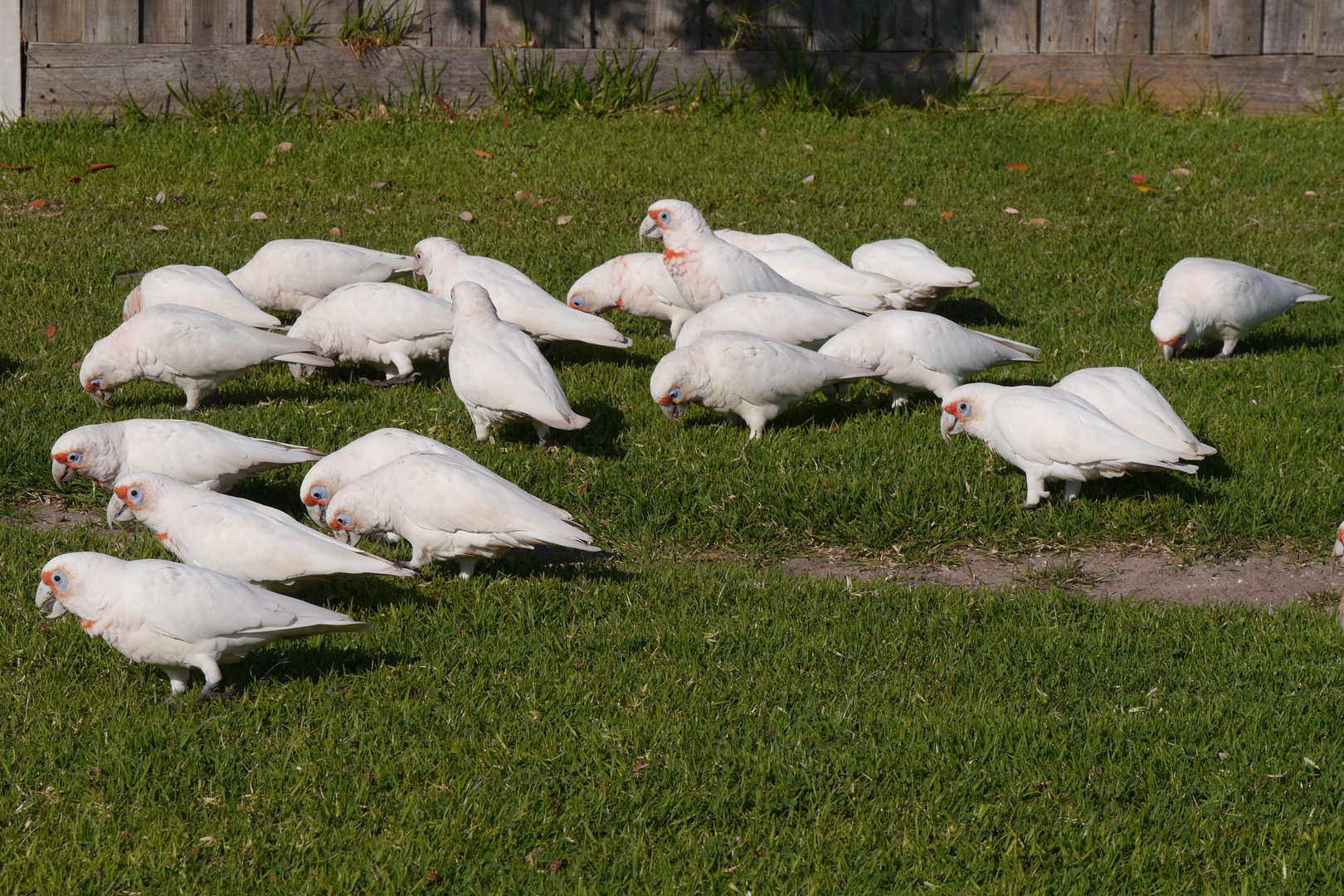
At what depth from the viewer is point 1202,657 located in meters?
4.23

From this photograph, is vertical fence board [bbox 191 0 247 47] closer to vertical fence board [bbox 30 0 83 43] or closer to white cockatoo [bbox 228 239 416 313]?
vertical fence board [bbox 30 0 83 43]

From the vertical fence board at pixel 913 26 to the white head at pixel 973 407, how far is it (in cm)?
734

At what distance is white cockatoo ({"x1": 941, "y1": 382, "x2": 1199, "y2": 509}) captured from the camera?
5.03 m

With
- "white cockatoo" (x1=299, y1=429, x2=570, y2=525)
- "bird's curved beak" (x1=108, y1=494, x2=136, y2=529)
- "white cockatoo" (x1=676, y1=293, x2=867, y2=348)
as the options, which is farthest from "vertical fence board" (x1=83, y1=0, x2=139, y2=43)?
"bird's curved beak" (x1=108, y1=494, x2=136, y2=529)

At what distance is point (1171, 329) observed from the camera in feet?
22.2

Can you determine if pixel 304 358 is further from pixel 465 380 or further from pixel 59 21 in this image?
pixel 59 21

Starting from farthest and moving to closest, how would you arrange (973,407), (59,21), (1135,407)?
1. (59,21)
2. (973,407)
3. (1135,407)

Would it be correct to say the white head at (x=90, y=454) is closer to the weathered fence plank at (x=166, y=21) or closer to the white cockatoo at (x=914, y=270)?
the white cockatoo at (x=914, y=270)

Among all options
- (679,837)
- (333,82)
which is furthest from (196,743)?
(333,82)

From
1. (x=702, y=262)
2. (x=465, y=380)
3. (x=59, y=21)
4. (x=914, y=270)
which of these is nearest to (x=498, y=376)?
(x=465, y=380)

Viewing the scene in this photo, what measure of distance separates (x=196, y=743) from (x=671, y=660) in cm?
160

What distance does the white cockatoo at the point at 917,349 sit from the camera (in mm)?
6086

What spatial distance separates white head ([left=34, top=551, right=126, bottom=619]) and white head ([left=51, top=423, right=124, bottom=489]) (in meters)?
1.44

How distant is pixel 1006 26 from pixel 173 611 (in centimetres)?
1061
